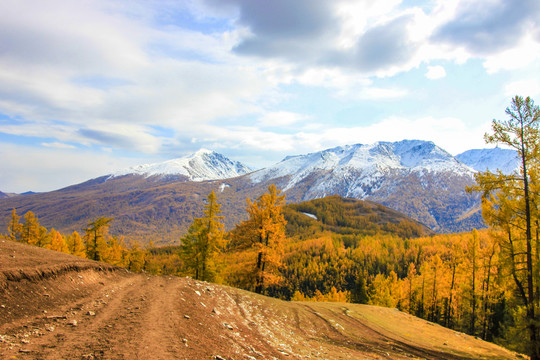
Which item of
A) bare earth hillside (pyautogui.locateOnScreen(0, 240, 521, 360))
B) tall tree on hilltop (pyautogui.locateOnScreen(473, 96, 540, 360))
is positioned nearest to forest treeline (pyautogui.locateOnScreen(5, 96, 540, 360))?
tall tree on hilltop (pyautogui.locateOnScreen(473, 96, 540, 360))

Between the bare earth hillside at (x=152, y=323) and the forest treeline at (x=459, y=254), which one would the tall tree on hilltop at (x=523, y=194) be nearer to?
the forest treeline at (x=459, y=254)

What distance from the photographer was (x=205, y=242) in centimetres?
3531

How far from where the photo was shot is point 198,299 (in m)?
17.0

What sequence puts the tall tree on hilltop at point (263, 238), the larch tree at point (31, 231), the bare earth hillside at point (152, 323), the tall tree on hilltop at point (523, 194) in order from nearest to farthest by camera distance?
1. the bare earth hillside at point (152, 323)
2. the tall tree on hilltop at point (523, 194)
3. the tall tree on hilltop at point (263, 238)
4. the larch tree at point (31, 231)

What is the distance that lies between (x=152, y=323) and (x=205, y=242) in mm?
23951

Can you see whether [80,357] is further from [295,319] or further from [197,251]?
[197,251]

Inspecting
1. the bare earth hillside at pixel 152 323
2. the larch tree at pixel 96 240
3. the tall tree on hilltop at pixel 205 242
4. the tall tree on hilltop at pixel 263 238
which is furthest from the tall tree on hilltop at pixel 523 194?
the larch tree at pixel 96 240

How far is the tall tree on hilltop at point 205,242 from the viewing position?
35.3m

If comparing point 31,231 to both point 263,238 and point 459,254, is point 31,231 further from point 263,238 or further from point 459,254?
point 459,254

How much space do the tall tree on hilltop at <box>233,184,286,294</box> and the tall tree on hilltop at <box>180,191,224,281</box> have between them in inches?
200

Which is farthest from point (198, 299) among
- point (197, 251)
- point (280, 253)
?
point (197, 251)

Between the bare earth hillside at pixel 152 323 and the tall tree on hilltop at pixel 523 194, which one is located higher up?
the tall tree on hilltop at pixel 523 194

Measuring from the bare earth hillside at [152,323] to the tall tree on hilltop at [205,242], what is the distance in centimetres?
1378

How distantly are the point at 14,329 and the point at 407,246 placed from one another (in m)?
210
